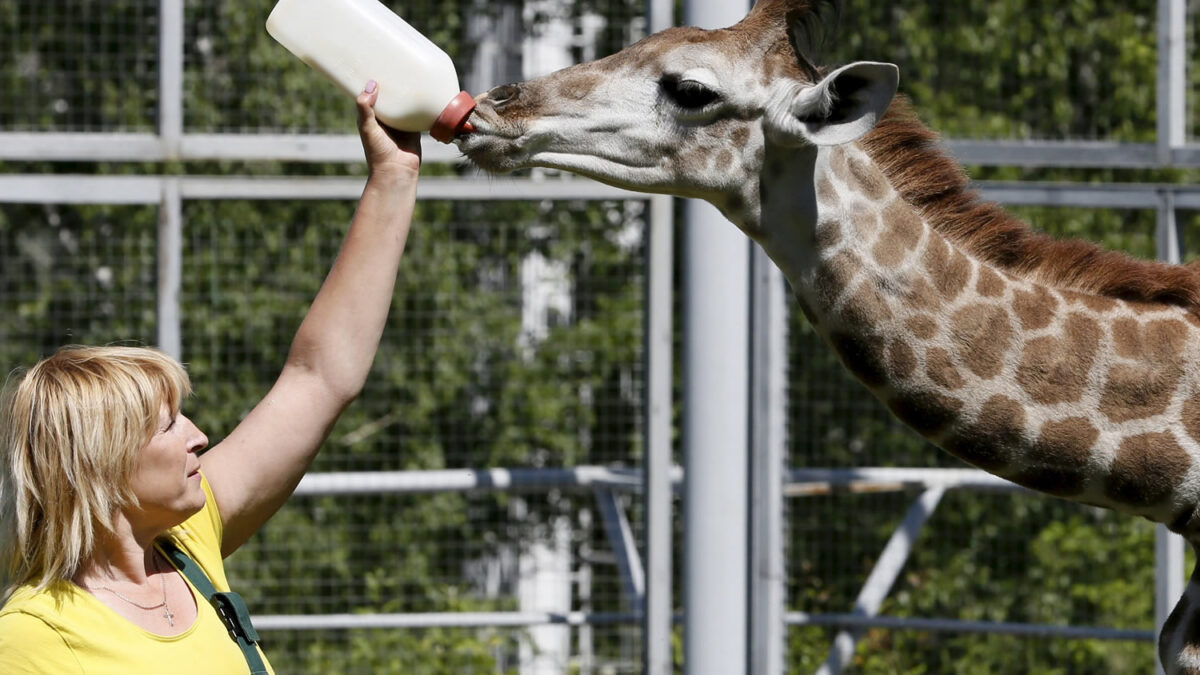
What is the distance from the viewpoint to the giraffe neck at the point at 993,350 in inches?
106

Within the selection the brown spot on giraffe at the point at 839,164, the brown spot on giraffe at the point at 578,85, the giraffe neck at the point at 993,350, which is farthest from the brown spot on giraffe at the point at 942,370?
the brown spot on giraffe at the point at 578,85

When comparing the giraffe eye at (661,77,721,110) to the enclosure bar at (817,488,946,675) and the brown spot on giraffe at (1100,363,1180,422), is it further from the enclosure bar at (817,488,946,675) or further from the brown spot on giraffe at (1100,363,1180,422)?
the enclosure bar at (817,488,946,675)

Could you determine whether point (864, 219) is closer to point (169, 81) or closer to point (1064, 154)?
point (1064, 154)

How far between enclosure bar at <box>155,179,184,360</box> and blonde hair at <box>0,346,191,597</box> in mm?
2020

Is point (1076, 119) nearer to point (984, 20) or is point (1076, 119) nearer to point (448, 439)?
point (984, 20)

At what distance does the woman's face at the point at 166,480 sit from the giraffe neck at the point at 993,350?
4.16 ft

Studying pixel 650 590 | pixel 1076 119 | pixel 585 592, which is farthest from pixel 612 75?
pixel 1076 119

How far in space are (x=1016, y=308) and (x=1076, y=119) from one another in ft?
26.1

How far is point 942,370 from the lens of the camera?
108 inches

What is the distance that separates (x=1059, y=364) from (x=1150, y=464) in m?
0.26

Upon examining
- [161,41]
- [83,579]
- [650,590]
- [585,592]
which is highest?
[161,41]

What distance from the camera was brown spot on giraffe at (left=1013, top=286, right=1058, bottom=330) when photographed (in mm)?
2764

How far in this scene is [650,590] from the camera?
4.25 metres

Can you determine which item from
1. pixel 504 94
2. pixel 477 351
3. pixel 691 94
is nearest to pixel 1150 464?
pixel 691 94
